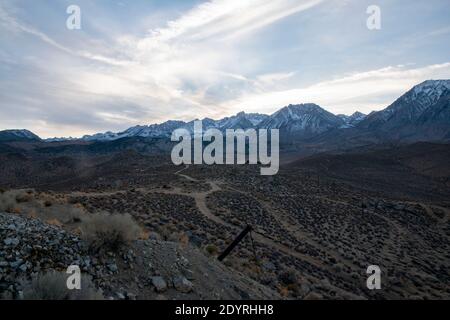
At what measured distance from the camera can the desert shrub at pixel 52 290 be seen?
6082mm

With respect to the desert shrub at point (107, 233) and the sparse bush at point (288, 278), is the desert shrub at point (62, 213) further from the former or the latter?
the sparse bush at point (288, 278)

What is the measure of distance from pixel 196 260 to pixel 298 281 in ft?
20.2

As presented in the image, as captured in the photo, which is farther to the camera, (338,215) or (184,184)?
(184,184)

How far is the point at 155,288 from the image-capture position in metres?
8.09

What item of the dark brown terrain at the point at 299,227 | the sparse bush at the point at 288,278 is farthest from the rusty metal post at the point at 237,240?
the sparse bush at the point at 288,278

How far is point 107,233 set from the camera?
Answer: 28.6 ft

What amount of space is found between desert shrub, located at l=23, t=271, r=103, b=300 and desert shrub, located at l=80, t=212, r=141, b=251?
201 cm

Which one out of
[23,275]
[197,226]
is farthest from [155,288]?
[197,226]

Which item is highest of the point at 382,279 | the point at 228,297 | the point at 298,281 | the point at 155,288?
the point at 155,288

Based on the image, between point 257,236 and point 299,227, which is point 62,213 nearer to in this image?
point 257,236

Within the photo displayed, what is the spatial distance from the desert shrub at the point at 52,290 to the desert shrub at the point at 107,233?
2.01 meters

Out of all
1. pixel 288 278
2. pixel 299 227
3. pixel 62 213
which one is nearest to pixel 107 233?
pixel 288 278
